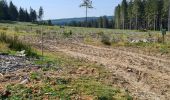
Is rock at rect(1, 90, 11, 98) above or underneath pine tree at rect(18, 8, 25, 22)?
underneath

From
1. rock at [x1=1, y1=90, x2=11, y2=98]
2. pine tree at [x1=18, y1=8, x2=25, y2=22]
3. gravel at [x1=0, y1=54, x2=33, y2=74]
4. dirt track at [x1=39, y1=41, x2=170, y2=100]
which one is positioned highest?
pine tree at [x1=18, y1=8, x2=25, y2=22]

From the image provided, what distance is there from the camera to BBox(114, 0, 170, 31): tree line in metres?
93.6

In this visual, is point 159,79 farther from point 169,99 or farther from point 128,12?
point 128,12

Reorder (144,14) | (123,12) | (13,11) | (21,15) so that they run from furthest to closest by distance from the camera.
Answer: (21,15) → (13,11) → (123,12) → (144,14)

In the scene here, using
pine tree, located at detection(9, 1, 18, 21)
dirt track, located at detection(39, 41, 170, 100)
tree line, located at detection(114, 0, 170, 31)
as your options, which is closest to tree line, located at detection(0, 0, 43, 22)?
pine tree, located at detection(9, 1, 18, 21)

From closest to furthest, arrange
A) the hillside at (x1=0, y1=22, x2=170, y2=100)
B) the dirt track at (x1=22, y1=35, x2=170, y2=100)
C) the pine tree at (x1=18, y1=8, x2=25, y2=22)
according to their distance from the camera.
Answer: the hillside at (x1=0, y1=22, x2=170, y2=100) → the dirt track at (x1=22, y1=35, x2=170, y2=100) → the pine tree at (x1=18, y1=8, x2=25, y2=22)

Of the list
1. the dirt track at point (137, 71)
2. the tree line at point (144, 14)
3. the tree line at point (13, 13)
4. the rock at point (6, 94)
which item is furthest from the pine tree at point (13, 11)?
the rock at point (6, 94)

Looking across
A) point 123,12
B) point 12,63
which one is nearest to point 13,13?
point 123,12

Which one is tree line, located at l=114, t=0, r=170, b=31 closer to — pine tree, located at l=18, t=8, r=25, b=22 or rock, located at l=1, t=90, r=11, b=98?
pine tree, located at l=18, t=8, r=25, b=22

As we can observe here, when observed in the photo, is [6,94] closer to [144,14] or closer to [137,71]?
[137,71]

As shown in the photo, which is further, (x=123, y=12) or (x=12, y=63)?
(x=123, y=12)

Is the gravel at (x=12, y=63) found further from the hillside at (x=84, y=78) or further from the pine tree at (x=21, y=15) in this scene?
the pine tree at (x=21, y=15)

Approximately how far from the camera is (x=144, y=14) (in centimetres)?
10225

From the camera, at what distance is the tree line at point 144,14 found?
307ft
